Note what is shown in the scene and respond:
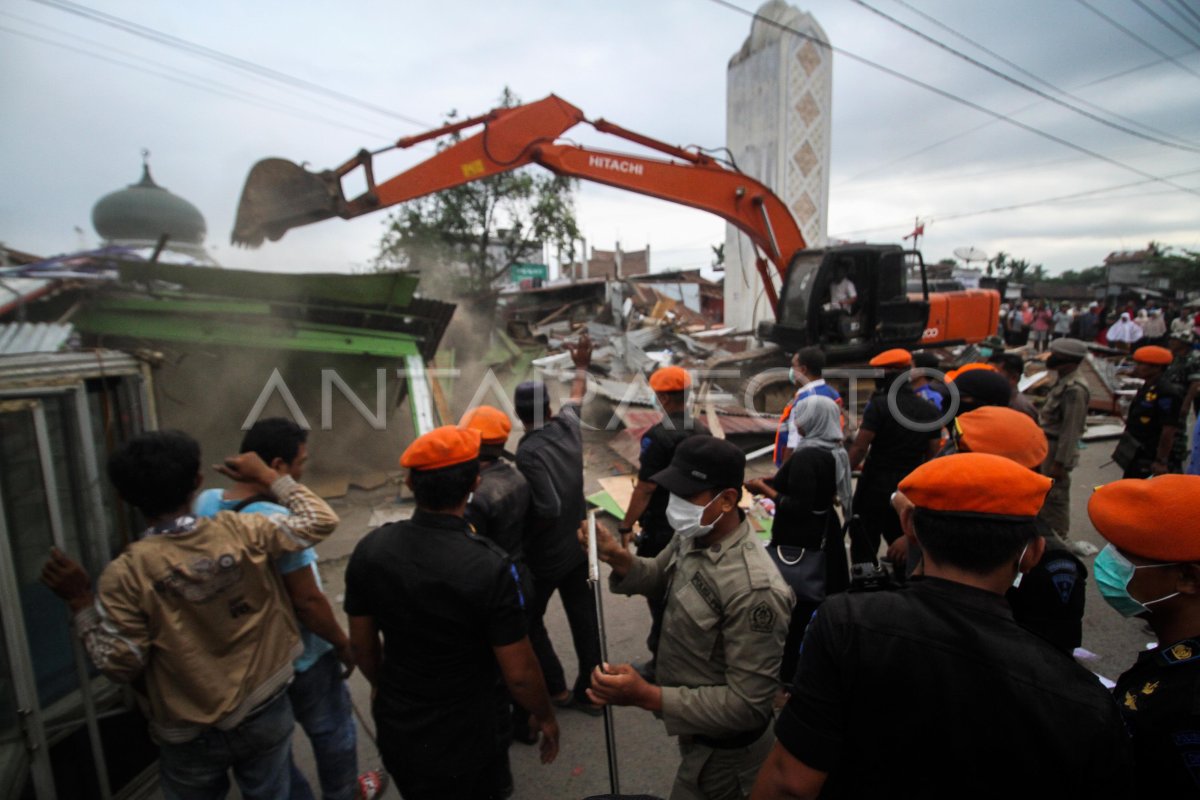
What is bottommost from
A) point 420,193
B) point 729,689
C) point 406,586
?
point 729,689

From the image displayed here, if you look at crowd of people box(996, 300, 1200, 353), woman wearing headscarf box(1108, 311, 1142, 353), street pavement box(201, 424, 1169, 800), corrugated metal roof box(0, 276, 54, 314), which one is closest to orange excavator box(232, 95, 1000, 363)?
corrugated metal roof box(0, 276, 54, 314)

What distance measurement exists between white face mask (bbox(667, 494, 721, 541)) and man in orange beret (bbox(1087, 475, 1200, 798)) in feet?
3.06

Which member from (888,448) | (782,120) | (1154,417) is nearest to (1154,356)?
(1154,417)

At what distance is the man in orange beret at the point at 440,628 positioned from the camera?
166 centimetres

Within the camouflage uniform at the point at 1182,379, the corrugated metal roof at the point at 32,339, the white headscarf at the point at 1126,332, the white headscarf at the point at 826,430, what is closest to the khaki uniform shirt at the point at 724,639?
the white headscarf at the point at 826,430

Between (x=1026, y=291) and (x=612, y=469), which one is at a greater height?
(x=1026, y=291)

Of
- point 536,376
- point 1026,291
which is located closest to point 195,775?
point 536,376

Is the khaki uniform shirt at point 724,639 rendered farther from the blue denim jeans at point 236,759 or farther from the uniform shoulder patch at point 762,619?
the blue denim jeans at point 236,759

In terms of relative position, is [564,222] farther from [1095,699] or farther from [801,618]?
[1095,699]

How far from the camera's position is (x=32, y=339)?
2627mm

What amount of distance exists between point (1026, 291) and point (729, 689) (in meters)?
40.7

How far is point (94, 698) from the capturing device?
2.31 meters

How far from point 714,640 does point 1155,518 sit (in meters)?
1.07

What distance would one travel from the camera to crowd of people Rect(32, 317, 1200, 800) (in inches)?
41.0
